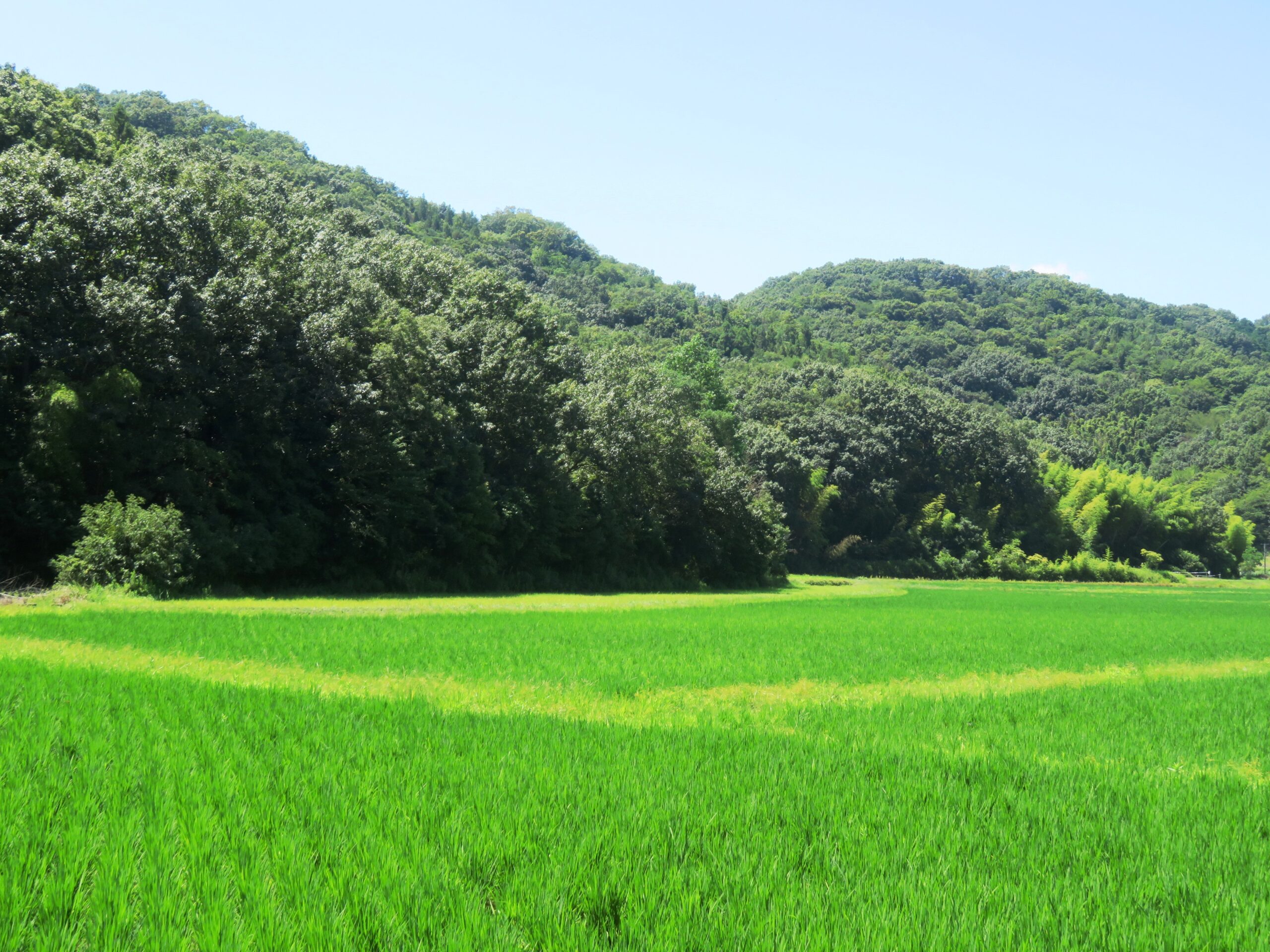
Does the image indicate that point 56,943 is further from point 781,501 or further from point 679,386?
point 781,501

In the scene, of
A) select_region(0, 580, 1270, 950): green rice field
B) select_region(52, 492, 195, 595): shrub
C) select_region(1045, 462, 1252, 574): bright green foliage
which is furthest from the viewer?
select_region(1045, 462, 1252, 574): bright green foliage

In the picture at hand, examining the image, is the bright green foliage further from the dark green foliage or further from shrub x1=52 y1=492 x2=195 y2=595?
shrub x1=52 y1=492 x2=195 y2=595

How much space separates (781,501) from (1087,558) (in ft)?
95.8

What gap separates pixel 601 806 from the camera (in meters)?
6.09

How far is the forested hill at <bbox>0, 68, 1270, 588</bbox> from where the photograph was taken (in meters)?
26.2

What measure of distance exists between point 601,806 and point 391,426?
3069 centimetres

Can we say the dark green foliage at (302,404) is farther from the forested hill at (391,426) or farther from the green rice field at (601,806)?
the green rice field at (601,806)

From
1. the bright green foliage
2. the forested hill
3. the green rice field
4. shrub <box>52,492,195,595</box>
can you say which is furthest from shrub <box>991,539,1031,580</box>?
shrub <box>52,492,195,595</box>

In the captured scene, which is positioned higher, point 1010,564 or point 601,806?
point 601,806

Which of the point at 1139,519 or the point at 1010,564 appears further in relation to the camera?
the point at 1139,519

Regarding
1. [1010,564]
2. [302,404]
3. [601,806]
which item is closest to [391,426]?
[302,404]

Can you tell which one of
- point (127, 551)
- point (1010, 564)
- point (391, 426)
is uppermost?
point (391, 426)

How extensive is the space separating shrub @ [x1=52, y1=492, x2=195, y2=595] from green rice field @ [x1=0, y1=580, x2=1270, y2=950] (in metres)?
8.78

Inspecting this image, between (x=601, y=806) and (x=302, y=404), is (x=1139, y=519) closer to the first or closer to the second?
(x=302, y=404)
